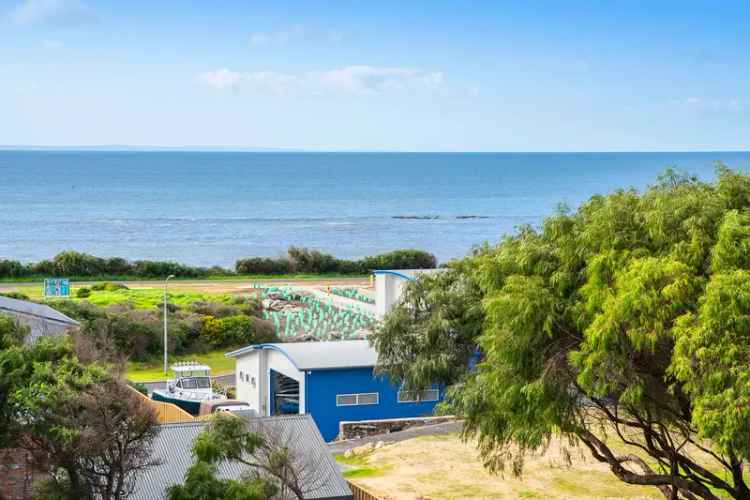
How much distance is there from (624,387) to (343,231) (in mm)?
130626

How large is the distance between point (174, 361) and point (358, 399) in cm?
1629

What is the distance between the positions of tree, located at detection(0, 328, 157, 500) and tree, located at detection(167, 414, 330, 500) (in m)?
0.96

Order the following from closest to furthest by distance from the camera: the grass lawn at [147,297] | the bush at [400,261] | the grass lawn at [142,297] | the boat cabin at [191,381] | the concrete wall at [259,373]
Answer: the concrete wall at [259,373] → the boat cabin at [191,381] → the grass lawn at [147,297] → the grass lawn at [142,297] → the bush at [400,261]

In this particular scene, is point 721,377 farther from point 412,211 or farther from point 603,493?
point 412,211

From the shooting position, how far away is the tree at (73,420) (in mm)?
16094

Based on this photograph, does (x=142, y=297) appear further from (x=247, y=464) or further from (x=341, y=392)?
(x=247, y=464)

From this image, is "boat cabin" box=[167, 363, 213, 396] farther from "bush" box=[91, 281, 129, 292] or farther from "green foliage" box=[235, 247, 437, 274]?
"green foliage" box=[235, 247, 437, 274]

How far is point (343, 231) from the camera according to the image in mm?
147500

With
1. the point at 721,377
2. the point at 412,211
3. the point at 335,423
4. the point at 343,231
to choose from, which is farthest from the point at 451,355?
the point at 412,211

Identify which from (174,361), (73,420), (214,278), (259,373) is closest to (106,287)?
(214,278)

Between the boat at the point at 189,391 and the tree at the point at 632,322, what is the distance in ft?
54.0

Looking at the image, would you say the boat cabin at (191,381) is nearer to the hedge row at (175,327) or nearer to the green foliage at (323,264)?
the hedge row at (175,327)

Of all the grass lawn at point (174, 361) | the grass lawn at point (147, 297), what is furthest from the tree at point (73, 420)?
the grass lawn at point (147, 297)

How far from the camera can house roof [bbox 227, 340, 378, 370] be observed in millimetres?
33500
